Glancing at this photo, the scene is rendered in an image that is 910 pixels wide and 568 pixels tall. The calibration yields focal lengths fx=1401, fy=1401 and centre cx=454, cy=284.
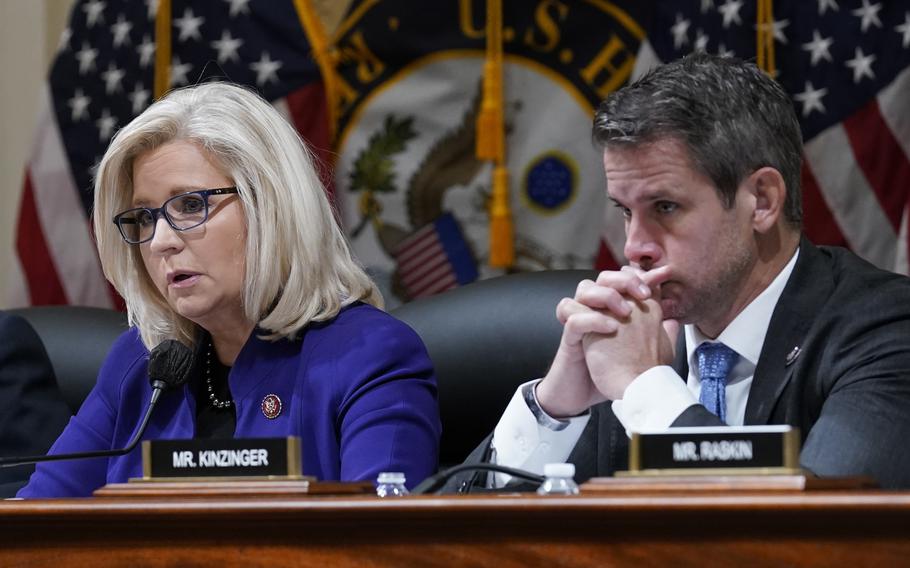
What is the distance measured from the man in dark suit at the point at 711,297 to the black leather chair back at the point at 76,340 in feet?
5.19

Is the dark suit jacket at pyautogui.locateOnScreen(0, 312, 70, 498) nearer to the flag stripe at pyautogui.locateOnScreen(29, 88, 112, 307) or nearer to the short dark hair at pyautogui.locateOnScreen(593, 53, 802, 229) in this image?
the short dark hair at pyautogui.locateOnScreen(593, 53, 802, 229)

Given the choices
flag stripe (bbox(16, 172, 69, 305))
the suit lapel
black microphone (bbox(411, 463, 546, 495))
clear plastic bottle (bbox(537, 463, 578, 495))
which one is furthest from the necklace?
flag stripe (bbox(16, 172, 69, 305))

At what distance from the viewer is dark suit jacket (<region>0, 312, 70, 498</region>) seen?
2.86m

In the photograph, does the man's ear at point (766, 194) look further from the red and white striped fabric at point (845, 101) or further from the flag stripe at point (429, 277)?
the flag stripe at point (429, 277)

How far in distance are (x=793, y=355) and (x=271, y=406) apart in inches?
34.3

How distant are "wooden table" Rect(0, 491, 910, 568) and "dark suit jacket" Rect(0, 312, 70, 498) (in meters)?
1.57

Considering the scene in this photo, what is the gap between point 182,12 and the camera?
455cm

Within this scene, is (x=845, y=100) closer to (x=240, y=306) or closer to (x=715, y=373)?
(x=715, y=373)

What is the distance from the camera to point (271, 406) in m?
2.37

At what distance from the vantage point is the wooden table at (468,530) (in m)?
1.15

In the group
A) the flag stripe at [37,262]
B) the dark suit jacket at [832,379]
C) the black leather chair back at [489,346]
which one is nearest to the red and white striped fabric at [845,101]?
the black leather chair back at [489,346]

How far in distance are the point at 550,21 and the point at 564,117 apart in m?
0.29

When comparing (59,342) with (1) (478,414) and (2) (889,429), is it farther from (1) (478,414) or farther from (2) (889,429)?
(2) (889,429)

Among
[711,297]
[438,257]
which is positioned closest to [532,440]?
[711,297]
